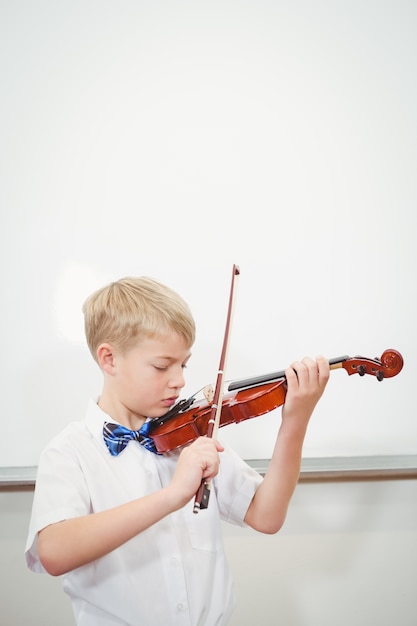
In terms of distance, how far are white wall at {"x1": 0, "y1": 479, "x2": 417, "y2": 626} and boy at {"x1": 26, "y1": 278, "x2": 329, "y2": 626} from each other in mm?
522

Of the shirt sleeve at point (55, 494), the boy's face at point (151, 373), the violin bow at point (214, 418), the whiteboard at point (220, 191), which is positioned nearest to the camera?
the violin bow at point (214, 418)

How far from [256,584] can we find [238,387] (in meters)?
0.81

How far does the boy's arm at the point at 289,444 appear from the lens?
3.05 ft

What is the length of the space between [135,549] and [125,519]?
0.22 m

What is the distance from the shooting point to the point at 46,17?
1467mm

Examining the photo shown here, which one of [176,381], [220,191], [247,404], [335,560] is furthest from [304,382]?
[335,560]

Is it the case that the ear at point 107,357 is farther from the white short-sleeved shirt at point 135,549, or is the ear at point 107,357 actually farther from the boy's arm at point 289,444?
the boy's arm at point 289,444

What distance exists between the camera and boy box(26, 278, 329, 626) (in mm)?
931

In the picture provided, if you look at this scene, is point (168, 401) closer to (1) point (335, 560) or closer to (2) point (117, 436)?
(2) point (117, 436)

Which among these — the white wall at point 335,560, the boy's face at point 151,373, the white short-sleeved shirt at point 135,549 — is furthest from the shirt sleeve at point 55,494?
the white wall at point 335,560

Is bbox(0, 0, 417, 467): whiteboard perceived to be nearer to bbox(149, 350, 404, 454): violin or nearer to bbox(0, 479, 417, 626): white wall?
bbox(0, 479, 417, 626): white wall

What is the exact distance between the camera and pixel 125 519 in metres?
0.79

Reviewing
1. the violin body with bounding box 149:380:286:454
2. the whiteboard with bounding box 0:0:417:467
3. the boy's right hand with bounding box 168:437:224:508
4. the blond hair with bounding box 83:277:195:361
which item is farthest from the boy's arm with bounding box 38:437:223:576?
the whiteboard with bounding box 0:0:417:467

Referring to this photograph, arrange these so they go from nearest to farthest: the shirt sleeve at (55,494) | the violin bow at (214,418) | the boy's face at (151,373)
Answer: the violin bow at (214,418) → the shirt sleeve at (55,494) → the boy's face at (151,373)
